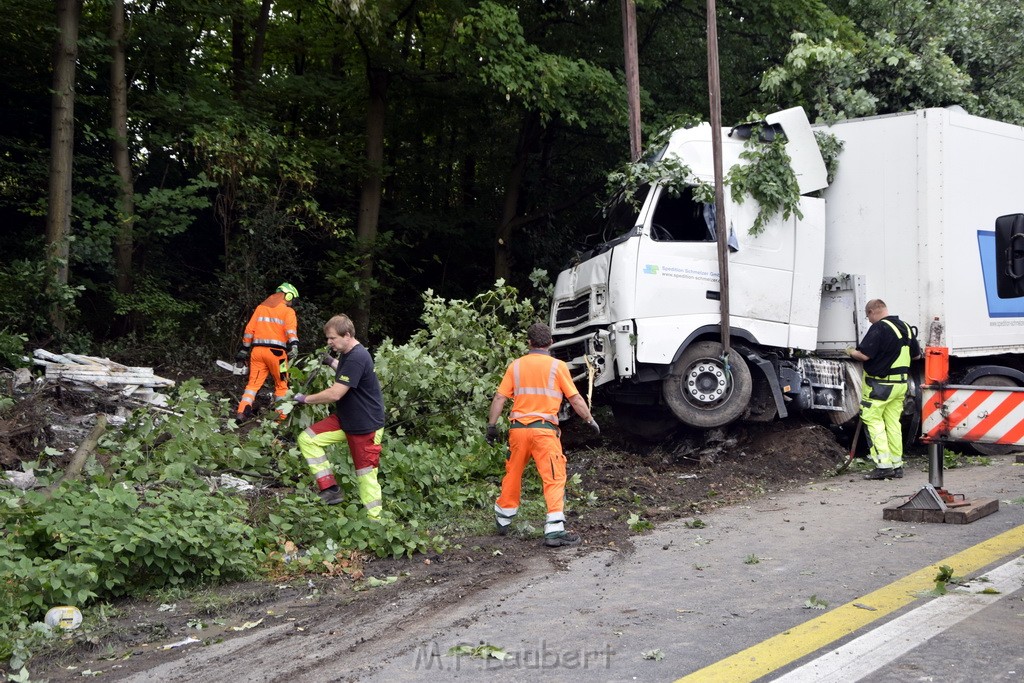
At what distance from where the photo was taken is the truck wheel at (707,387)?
31.3 feet

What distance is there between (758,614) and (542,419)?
2244 millimetres

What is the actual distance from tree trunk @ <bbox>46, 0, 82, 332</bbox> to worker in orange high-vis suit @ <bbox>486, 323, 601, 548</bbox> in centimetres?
814

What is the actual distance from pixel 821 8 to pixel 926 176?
250 inches

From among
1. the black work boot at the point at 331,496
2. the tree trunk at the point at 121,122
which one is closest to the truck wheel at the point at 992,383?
the black work boot at the point at 331,496

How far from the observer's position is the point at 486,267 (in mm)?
18828

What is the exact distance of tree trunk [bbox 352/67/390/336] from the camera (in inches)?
624

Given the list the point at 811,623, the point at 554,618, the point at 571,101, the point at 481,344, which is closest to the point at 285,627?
the point at 554,618

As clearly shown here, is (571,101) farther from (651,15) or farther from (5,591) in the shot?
(5,591)

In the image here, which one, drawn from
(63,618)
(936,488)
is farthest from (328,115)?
(63,618)

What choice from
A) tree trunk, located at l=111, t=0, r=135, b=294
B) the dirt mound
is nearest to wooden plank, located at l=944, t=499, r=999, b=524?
the dirt mound

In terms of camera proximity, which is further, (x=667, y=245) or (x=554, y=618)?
(x=667, y=245)

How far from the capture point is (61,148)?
12.4m

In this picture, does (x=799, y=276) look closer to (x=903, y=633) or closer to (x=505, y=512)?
(x=505, y=512)

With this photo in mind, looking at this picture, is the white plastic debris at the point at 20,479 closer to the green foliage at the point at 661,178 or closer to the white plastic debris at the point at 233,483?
the white plastic debris at the point at 233,483
